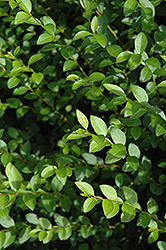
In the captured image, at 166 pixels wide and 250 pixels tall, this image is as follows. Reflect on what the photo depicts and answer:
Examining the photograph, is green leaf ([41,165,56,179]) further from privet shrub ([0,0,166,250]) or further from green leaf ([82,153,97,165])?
green leaf ([82,153,97,165])

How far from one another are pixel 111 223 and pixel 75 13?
96cm

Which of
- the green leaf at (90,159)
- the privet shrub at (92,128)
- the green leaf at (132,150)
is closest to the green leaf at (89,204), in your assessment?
the privet shrub at (92,128)

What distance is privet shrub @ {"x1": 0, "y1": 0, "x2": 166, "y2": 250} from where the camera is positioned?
779 millimetres

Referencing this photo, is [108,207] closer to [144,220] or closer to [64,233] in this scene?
[144,220]

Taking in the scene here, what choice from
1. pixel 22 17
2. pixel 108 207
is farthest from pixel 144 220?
pixel 22 17

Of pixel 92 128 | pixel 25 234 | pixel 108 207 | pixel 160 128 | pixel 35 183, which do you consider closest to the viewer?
pixel 108 207

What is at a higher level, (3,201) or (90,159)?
(3,201)

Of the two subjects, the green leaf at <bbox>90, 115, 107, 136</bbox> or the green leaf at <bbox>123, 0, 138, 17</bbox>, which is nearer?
the green leaf at <bbox>90, 115, 107, 136</bbox>

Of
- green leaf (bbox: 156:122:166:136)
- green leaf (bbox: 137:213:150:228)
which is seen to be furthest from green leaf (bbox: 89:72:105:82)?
green leaf (bbox: 137:213:150:228)

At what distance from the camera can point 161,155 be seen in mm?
1114

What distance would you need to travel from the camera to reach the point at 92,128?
1119mm

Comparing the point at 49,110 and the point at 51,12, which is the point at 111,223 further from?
the point at 51,12

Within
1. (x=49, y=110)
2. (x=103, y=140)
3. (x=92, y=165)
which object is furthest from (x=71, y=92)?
(x=103, y=140)

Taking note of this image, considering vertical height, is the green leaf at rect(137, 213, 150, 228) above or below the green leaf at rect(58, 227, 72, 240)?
above
